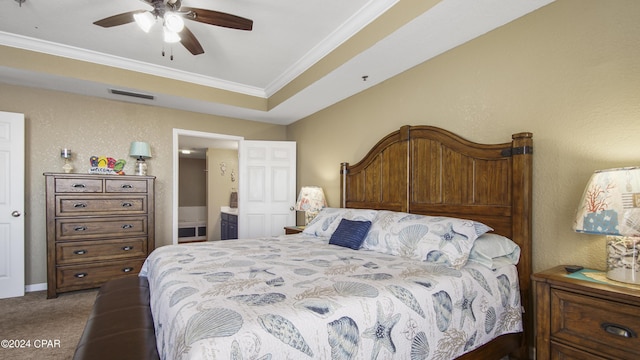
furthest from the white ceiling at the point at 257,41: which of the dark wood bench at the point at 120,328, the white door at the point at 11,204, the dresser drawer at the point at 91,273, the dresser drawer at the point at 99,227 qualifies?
the dark wood bench at the point at 120,328

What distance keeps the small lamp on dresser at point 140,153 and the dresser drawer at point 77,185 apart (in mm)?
506

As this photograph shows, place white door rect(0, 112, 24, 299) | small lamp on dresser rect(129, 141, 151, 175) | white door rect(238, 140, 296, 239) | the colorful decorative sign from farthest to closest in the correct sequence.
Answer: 1. white door rect(238, 140, 296, 239)
2. small lamp on dresser rect(129, 141, 151, 175)
3. the colorful decorative sign
4. white door rect(0, 112, 24, 299)

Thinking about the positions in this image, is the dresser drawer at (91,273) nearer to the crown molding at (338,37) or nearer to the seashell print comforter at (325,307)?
the seashell print comforter at (325,307)

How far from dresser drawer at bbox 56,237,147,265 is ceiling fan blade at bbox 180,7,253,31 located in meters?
2.80

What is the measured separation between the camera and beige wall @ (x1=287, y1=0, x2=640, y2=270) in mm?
1688

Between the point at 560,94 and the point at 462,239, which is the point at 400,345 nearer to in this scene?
the point at 462,239

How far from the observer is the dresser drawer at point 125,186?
3.54 meters

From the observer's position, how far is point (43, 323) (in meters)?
2.62

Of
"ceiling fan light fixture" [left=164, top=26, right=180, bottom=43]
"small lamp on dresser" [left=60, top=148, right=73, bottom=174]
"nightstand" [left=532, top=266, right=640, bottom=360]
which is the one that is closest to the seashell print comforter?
"nightstand" [left=532, top=266, right=640, bottom=360]

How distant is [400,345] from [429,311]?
228 millimetres

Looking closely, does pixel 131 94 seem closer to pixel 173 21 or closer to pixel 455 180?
pixel 173 21

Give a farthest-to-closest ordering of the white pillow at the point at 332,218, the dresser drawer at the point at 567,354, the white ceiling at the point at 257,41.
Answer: the white pillow at the point at 332,218, the white ceiling at the point at 257,41, the dresser drawer at the point at 567,354

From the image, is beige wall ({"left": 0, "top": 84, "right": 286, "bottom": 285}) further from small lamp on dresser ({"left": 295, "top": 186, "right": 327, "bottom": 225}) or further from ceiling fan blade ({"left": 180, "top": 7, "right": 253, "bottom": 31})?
ceiling fan blade ({"left": 180, "top": 7, "right": 253, "bottom": 31})

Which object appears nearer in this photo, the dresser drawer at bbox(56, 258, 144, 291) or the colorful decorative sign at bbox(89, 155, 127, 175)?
the dresser drawer at bbox(56, 258, 144, 291)
